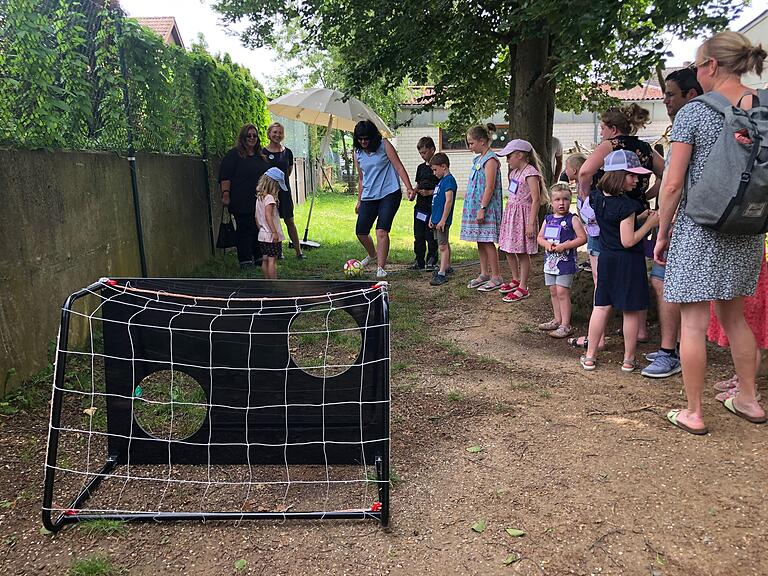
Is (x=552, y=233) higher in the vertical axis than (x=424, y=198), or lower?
lower

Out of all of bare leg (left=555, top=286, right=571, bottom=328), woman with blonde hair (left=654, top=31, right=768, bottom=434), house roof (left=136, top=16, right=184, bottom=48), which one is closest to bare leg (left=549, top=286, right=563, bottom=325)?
bare leg (left=555, top=286, right=571, bottom=328)

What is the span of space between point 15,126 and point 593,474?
3931 millimetres

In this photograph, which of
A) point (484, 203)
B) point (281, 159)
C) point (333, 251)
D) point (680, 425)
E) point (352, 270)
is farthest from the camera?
point (333, 251)

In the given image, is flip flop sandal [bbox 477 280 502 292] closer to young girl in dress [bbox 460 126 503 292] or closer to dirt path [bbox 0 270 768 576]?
young girl in dress [bbox 460 126 503 292]

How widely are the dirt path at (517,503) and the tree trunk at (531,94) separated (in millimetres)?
4386

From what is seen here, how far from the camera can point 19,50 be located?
3.95 meters

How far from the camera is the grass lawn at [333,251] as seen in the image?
8.07 m

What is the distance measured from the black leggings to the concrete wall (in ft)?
4.44

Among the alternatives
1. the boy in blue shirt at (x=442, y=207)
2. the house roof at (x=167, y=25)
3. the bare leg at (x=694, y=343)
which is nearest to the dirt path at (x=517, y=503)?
the bare leg at (x=694, y=343)

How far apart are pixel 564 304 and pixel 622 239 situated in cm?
119

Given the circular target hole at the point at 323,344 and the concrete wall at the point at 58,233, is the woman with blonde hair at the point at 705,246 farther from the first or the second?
the concrete wall at the point at 58,233

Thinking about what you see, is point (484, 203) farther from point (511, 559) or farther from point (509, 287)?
point (511, 559)

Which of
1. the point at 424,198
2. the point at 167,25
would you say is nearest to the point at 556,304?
the point at 424,198

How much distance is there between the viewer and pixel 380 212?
7531mm
